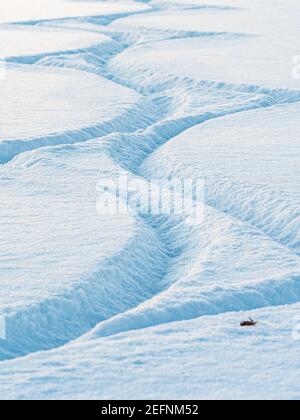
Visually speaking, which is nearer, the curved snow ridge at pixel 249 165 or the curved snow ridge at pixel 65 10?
the curved snow ridge at pixel 249 165

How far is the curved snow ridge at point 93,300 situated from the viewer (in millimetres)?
3357

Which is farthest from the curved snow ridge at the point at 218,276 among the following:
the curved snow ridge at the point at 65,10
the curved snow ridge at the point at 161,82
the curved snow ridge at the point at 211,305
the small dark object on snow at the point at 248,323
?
the curved snow ridge at the point at 65,10

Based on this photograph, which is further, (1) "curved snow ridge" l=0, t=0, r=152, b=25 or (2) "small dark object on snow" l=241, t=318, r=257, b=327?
(1) "curved snow ridge" l=0, t=0, r=152, b=25

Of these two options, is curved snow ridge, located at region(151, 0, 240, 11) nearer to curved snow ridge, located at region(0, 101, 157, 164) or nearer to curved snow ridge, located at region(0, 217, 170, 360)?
curved snow ridge, located at region(0, 101, 157, 164)

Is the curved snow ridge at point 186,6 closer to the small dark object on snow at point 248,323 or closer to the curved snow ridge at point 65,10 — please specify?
the curved snow ridge at point 65,10

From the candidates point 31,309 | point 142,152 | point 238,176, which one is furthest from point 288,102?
point 31,309

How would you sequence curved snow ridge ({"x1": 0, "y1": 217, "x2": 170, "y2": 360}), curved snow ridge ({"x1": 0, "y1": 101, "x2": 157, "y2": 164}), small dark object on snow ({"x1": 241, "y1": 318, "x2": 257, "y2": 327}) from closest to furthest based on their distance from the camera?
small dark object on snow ({"x1": 241, "y1": 318, "x2": 257, "y2": 327})
curved snow ridge ({"x1": 0, "y1": 217, "x2": 170, "y2": 360})
curved snow ridge ({"x1": 0, "y1": 101, "x2": 157, "y2": 164})

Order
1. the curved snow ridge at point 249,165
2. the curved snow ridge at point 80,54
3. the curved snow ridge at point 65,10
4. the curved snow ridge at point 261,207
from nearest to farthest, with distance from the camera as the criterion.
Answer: the curved snow ridge at point 261,207, the curved snow ridge at point 249,165, the curved snow ridge at point 80,54, the curved snow ridge at point 65,10

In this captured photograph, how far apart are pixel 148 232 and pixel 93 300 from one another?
861 millimetres

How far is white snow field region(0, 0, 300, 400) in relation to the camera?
290cm

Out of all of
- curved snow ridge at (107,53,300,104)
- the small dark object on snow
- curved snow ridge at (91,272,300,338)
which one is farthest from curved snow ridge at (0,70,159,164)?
the small dark object on snow

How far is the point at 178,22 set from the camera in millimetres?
12609

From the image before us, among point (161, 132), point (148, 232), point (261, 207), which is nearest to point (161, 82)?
point (161, 132)
